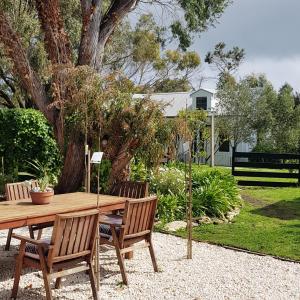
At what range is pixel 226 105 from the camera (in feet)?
86.8

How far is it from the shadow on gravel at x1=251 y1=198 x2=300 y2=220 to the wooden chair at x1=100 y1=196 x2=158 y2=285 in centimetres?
501

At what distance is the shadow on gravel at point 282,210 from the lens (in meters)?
10.1

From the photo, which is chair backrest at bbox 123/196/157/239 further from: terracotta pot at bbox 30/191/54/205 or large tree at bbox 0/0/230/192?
large tree at bbox 0/0/230/192

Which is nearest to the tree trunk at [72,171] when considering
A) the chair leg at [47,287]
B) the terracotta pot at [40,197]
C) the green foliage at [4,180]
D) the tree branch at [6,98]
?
the green foliage at [4,180]

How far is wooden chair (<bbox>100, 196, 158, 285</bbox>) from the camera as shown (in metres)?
5.41

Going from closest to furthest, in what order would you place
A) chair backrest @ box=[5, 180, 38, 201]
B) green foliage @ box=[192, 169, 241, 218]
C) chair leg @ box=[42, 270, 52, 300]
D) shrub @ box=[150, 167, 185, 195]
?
chair leg @ box=[42, 270, 52, 300], chair backrest @ box=[5, 180, 38, 201], green foliage @ box=[192, 169, 241, 218], shrub @ box=[150, 167, 185, 195]

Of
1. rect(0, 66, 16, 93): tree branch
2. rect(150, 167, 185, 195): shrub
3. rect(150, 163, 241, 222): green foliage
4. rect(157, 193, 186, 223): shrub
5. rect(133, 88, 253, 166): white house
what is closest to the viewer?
rect(157, 193, 186, 223): shrub

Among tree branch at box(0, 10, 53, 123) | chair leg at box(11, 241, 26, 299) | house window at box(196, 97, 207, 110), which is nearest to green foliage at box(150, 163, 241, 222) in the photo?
tree branch at box(0, 10, 53, 123)

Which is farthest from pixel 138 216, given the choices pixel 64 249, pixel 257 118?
pixel 257 118

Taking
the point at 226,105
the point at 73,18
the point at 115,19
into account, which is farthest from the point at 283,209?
the point at 226,105

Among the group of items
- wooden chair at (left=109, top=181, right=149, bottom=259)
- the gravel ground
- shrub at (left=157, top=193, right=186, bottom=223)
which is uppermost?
wooden chair at (left=109, top=181, right=149, bottom=259)

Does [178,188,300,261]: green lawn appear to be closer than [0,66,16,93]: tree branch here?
Yes

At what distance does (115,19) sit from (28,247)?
8.44 m

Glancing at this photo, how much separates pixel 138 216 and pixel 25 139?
746 cm
